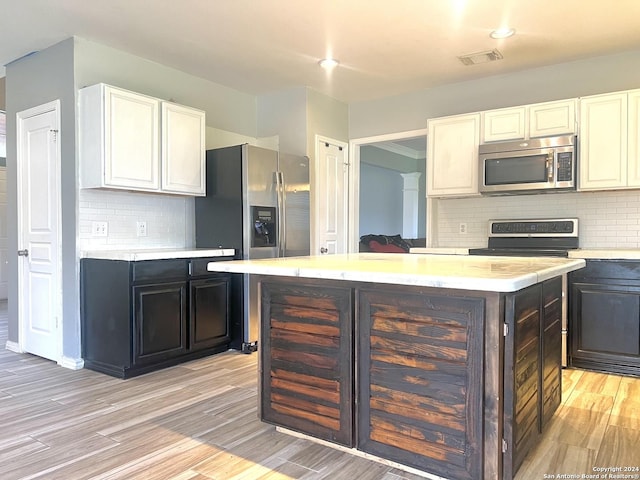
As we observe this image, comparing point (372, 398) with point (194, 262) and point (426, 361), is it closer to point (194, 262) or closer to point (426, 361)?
point (426, 361)

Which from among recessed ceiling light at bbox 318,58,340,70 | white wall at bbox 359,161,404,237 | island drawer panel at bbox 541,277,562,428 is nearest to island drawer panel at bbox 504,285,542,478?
island drawer panel at bbox 541,277,562,428

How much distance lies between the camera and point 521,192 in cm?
411

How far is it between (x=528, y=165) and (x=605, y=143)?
0.57 meters

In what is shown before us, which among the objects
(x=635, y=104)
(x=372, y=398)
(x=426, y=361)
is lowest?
(x=372, y=398)

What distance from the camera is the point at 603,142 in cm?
369

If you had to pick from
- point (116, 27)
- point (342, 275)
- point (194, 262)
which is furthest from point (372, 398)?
point (116, 27)

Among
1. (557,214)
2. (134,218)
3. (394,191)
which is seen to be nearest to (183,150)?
(134,218)

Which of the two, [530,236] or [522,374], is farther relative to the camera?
[530,236]

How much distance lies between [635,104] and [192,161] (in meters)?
3.53

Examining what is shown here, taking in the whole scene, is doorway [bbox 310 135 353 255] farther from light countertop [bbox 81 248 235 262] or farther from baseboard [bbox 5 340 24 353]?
baseboard [bbox 5 340 24 353]

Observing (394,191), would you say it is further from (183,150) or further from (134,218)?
(134,218)

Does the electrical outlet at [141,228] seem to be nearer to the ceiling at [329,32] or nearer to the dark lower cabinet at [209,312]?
the dark lower cabinet at [209,312]

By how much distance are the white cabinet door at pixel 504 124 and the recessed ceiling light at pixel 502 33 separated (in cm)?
74

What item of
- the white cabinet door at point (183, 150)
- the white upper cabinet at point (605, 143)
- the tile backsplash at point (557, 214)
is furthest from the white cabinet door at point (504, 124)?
the white cabinet door at point (183, 150)
